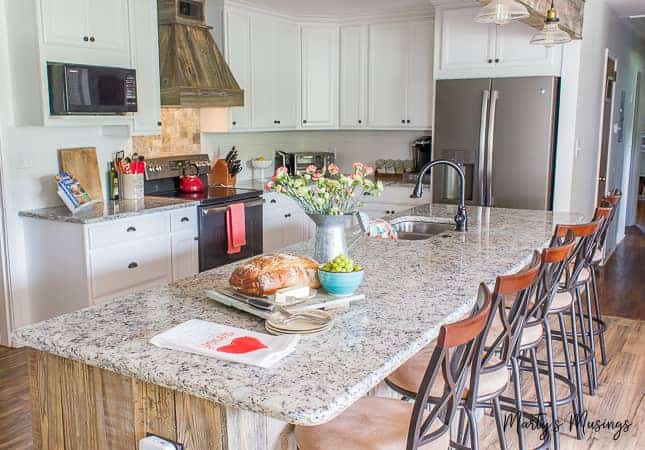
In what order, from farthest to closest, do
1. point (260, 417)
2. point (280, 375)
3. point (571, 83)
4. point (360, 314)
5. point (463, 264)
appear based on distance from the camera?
point (571, 83), point (463, 264), point (360, 314), point (260, 417), point (280, 375)

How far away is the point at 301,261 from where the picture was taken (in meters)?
2.14

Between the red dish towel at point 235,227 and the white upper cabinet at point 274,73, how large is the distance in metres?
1.22

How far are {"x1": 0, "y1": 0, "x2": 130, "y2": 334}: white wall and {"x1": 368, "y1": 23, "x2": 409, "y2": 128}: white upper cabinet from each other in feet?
9.62

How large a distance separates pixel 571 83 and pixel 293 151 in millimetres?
2988

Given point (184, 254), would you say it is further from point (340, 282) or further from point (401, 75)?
point (401, 75)

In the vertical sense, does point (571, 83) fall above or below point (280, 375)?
Result: above

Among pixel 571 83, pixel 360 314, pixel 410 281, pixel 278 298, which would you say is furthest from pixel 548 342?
pixel 571 83

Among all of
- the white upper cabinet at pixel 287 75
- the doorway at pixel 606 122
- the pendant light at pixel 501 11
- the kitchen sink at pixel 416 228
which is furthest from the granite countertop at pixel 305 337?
the doorway at pixel 606 122

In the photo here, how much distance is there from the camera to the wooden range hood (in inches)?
185

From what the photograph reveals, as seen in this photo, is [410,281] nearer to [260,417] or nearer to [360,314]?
[360,314]

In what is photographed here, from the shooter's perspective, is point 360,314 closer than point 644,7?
Yes

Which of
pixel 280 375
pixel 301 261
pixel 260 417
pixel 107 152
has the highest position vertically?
pixel 107 152

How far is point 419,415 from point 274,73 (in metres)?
4.87

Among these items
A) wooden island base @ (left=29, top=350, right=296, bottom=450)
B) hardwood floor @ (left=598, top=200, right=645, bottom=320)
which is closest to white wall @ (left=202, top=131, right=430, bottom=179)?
hardwood floor @ (left=598, top=200, right=645, bottom=320)
